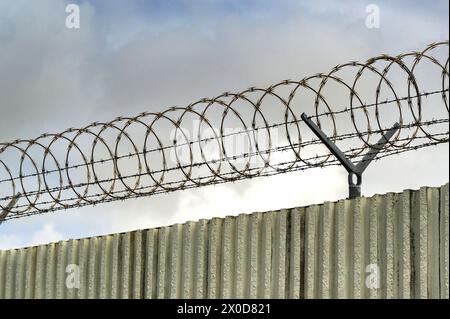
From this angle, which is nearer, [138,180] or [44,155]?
[138,180]

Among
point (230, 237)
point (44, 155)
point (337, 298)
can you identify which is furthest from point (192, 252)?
point (44, 155)

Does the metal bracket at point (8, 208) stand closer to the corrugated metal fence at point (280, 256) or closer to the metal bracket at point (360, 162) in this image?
the corrugated metal fence at point (280, 256)

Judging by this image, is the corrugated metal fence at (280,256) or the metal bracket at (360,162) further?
the metal bracket at (360,162)

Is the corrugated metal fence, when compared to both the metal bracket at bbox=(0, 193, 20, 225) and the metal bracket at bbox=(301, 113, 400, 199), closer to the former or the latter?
the metal bracket at bbox=(301, 113, 400, 199)

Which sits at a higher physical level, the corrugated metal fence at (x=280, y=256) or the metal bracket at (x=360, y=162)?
the metal bracket at (x=360, y=162)

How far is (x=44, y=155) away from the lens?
12289 mm

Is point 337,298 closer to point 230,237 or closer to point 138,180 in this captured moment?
point 230,237

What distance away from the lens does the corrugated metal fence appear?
28.6ft

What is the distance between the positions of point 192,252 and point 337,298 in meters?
1.93

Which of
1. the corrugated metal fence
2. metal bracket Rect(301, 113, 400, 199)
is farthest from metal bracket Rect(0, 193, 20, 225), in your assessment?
metal bracket Rect(301, 113, 400, 199)

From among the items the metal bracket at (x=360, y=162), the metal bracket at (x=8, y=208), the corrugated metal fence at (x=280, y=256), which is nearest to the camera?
the corrugated metal fence at (x=280, y=256)

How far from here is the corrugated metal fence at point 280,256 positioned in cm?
870

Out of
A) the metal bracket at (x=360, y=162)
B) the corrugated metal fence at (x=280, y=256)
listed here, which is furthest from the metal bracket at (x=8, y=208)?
the metal bracket at (x=360, y=162)

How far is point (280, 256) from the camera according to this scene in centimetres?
970
